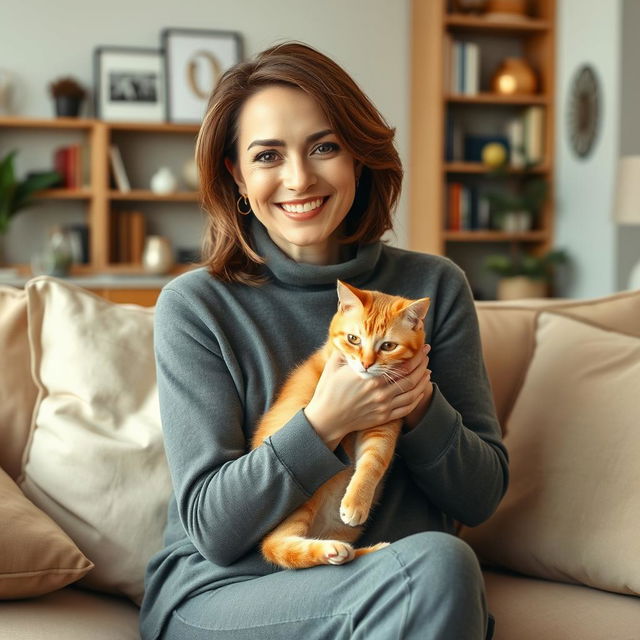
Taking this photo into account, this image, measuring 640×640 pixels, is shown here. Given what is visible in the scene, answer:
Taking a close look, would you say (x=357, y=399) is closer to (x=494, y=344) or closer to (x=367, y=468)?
(x=367, y=468)

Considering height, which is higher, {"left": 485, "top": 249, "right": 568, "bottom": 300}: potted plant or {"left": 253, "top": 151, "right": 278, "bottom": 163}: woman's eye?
{"left": 253, "top": 151, "right": 278, "bottom": 163}: woman's eye

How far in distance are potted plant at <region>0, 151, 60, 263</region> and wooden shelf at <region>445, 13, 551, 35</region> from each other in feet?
7.86

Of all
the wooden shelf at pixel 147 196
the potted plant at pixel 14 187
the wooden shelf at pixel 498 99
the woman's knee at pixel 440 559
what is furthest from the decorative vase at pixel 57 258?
the woman's knee at pixel 440 559

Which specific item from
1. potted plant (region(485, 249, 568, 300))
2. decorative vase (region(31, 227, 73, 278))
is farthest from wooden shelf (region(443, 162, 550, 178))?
decorative vase (region(31, 227, 73, 278))

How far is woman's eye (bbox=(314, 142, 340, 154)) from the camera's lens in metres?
1.43

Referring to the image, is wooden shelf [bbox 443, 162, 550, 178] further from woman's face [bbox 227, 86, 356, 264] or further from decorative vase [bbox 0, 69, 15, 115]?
woman's face [bbox 227, 86, 356, 264]

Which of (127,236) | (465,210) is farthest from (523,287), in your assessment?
(127,236)

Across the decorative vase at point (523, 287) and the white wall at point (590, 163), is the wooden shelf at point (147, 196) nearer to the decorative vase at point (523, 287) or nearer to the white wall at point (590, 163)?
the decorative vase at point (523, 287)

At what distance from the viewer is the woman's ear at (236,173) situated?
154cm

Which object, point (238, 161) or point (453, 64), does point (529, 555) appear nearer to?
point (238, 161)

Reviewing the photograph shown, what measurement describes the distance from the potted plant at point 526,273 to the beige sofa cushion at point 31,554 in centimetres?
393

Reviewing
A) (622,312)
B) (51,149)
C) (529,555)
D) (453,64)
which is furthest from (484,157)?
(529,555)

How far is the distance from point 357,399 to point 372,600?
284mm

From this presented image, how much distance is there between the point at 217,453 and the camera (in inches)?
52.0
